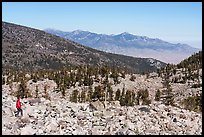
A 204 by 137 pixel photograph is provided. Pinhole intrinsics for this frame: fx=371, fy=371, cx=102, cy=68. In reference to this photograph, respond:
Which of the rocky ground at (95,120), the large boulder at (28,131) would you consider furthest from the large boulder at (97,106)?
the large boulder at (28,131)

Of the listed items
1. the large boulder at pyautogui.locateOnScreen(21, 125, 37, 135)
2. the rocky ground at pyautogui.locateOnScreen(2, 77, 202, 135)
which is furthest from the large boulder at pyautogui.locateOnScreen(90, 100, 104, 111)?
the large boulder at pyautogui.locateOnScreen(21, 125, 37, 135)

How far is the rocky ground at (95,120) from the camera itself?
1702 centimetres

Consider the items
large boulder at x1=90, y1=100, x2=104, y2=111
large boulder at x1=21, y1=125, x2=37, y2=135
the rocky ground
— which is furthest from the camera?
large boulder at x1=90, y1=100, x2=104, y2=111

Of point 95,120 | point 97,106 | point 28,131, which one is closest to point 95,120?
point 95,120

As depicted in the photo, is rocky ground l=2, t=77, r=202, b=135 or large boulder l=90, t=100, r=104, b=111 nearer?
A: rocky ground l=2, t=77, r=202, b=135

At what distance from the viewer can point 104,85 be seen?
39.7 metres

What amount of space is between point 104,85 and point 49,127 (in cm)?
2289

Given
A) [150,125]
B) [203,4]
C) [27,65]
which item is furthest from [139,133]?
[27,65]

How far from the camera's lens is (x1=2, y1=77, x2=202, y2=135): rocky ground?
17016 mm

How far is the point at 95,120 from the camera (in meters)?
A: 18.6

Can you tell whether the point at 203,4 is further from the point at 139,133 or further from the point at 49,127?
the point at 49,127

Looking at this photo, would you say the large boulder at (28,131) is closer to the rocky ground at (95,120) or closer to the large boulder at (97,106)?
the rocky ground at (95,120)

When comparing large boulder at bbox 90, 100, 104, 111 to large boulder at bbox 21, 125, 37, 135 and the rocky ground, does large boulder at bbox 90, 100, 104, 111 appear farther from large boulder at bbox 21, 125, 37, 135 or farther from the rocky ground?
large boulder at bbox 21, 125, 37, 135

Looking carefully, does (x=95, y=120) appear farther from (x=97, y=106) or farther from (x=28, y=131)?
(x=28, y=131)
